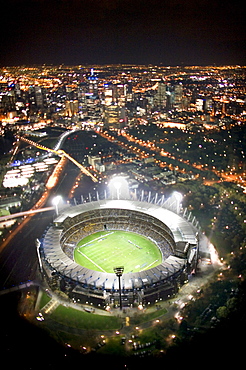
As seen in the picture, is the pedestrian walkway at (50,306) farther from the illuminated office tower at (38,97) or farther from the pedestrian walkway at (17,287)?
the illuminated office tower at (38,97)

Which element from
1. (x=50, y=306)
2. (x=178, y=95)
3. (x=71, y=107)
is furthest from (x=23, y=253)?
(x=178, y=95)

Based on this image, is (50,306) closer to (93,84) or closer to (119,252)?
(119,252)

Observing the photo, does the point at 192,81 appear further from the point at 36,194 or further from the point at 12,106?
the point at 36,194

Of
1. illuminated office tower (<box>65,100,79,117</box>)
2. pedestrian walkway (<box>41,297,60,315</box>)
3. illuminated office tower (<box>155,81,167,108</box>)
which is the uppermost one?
illuminated office tower (<box>155,81,167,108</box>)

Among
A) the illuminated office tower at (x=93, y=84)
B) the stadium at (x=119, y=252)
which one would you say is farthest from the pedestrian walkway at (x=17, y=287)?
the illuminated office tower at (x=93, y=84)

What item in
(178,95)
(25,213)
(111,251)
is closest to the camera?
(111,251)

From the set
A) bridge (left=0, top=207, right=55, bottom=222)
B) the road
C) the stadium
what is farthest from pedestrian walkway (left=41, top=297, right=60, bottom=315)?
bridge (left=0, top=207, right=55, bottom=222)

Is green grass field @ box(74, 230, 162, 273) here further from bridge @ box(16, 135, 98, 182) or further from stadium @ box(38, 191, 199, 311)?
bridge @ box(16, 135, 98, 182)
